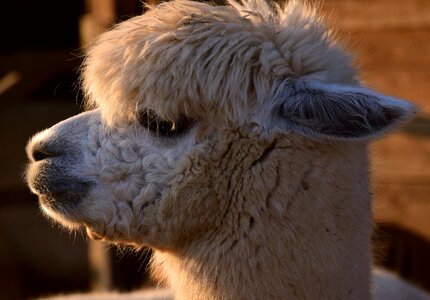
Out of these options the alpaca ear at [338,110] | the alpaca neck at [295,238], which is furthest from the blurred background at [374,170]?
the alpaca ear at [338,110]

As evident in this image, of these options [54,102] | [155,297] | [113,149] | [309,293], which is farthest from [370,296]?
[54,102]

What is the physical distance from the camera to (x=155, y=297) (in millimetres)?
4293

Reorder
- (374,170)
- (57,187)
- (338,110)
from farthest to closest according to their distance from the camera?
(374,170), (57,187), (338,110)

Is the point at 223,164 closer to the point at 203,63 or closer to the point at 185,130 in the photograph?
the point at 185,130

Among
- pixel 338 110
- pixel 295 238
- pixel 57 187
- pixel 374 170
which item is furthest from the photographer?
pixel 374 170

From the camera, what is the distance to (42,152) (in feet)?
9.72

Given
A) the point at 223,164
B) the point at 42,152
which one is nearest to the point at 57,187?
the point at 42,152

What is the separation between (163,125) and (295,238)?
55cm

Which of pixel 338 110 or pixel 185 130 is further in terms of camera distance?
pixel 185 130

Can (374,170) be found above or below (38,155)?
below

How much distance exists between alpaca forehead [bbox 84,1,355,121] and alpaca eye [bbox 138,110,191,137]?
0.03m

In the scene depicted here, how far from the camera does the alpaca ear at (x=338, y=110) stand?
2.64 m

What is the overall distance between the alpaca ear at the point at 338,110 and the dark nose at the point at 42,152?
2.43 ft

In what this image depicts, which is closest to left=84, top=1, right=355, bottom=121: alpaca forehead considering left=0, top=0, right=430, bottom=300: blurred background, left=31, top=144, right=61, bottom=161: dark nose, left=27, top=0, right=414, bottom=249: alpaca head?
left=27, top=0, right=414, bottom=249: alpaca head
